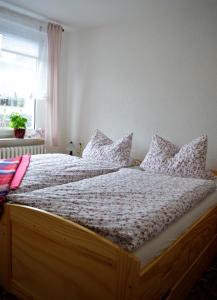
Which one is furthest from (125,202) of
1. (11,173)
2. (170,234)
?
(11,173)

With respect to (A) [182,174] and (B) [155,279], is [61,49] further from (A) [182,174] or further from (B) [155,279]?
(B) [155,279]

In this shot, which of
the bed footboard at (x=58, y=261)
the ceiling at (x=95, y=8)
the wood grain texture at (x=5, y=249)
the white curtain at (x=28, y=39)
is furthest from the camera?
the white curtain at (x=28, y=39)

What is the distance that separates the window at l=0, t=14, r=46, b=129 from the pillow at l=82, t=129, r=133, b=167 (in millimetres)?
1091

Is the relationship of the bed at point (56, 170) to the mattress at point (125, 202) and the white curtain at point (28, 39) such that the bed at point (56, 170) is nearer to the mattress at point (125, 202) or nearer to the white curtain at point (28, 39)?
the mattress at point (125, 202)

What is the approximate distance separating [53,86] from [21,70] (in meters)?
0.45

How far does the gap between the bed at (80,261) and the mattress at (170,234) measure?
0.01 meters

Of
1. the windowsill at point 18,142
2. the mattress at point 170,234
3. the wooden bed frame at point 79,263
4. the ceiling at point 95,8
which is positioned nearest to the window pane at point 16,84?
the windowsill at point 18,142

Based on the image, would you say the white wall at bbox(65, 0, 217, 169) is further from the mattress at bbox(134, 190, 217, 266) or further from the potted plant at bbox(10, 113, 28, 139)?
the mattress at bbox(134, 190, 217, 266)

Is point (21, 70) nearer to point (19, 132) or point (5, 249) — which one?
point (19, 132)

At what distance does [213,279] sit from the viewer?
6.12ft

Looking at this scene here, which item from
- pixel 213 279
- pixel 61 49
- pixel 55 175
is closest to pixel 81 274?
pixel 55 175

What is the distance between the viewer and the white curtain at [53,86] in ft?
11.0

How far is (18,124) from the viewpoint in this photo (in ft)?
10.6

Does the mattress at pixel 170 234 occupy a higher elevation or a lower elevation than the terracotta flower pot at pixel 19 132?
lower
